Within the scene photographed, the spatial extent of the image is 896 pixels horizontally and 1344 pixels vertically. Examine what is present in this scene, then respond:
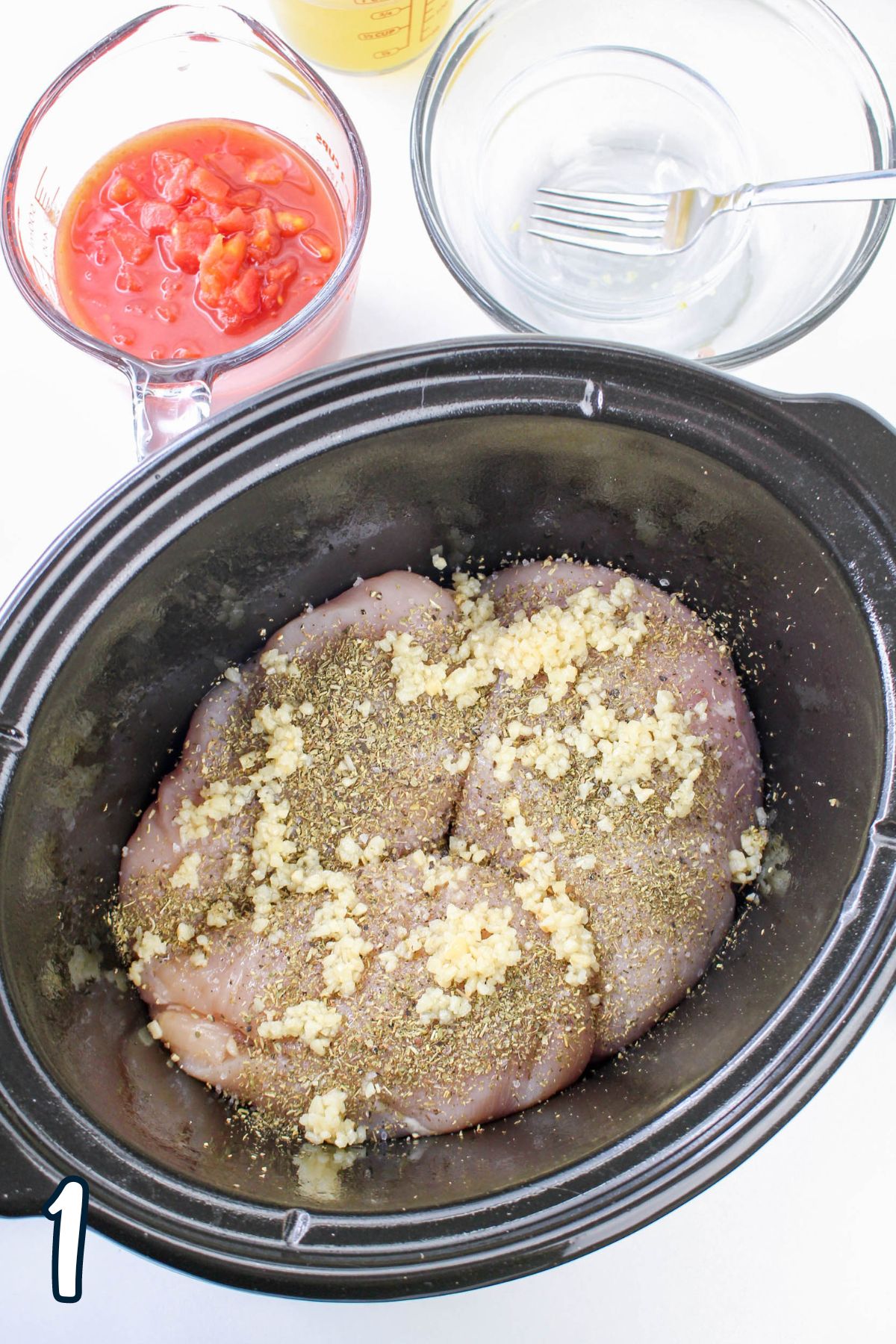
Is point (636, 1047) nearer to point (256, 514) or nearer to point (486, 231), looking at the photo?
point (256, 514)

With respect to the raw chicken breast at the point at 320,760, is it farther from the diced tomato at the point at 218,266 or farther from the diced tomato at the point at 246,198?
the diced tomato at the point at 246,198

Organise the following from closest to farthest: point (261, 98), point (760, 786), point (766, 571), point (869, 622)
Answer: point (869, 622) → point (766, 571) → point (760, 786) → point (261, 98)

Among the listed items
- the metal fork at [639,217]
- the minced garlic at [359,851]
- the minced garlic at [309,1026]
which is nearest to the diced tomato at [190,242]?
the metal fork at [639,217]

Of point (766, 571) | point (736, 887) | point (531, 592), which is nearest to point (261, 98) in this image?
point (531, 592)

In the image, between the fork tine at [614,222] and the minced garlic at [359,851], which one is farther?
the fork tine at [614,222]

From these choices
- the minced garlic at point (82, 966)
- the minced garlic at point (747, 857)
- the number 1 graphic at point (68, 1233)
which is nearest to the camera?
the number 1 graphic at point (68, 1233)

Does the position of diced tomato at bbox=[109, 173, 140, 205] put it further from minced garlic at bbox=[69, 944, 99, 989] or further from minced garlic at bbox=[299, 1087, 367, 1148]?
minced garlic at bbox=[299, 1087, 367, 1148]

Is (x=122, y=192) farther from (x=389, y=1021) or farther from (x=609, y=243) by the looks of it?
(x=389, y=1021)
